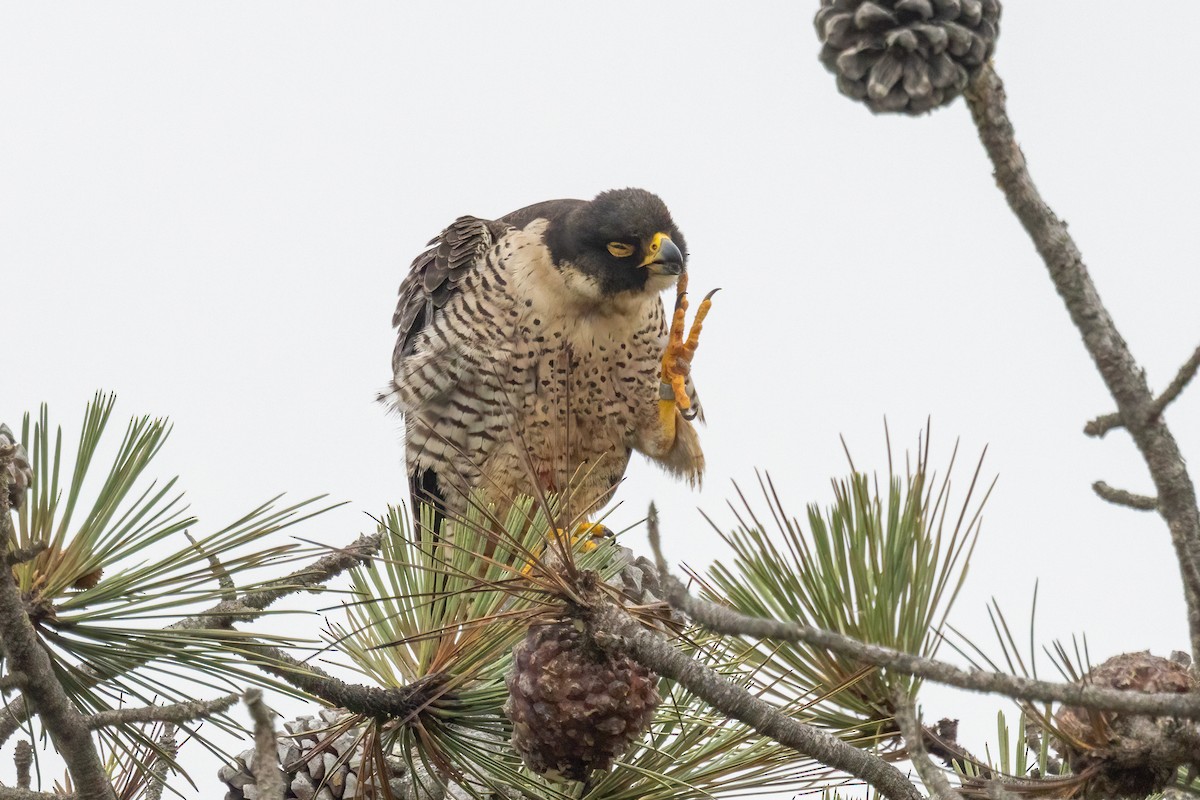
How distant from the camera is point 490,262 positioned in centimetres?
A: 548

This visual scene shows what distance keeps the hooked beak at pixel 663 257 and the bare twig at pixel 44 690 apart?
129 inches

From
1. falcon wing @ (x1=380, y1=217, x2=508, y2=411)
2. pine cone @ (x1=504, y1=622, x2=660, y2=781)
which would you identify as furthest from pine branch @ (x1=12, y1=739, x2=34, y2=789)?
falcon wing @ (x1=380, y1=217, x2=508, y2=411)

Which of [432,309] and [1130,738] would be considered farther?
[432,309]

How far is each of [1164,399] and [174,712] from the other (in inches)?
51.9

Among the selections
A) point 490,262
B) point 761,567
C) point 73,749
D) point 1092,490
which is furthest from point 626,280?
point 1092,490

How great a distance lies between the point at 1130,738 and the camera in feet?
6.33

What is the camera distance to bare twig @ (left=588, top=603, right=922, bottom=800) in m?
1.92

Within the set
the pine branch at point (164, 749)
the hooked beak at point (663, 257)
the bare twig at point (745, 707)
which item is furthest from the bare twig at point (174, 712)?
the hooked beak at point (663, 257)

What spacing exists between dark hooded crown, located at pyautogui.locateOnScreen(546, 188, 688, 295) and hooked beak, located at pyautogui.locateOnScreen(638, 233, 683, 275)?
1.1 inches

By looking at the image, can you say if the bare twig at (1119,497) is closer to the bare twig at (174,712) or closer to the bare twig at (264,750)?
the bare twig at (264,750)

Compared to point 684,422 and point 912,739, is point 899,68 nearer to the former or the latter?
point 912,739

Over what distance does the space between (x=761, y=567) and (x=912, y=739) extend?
553 millimetres

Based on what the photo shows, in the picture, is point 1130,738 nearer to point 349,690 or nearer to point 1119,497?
point 1119,497

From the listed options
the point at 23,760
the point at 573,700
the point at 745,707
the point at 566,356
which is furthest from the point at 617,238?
the point at 745,707
